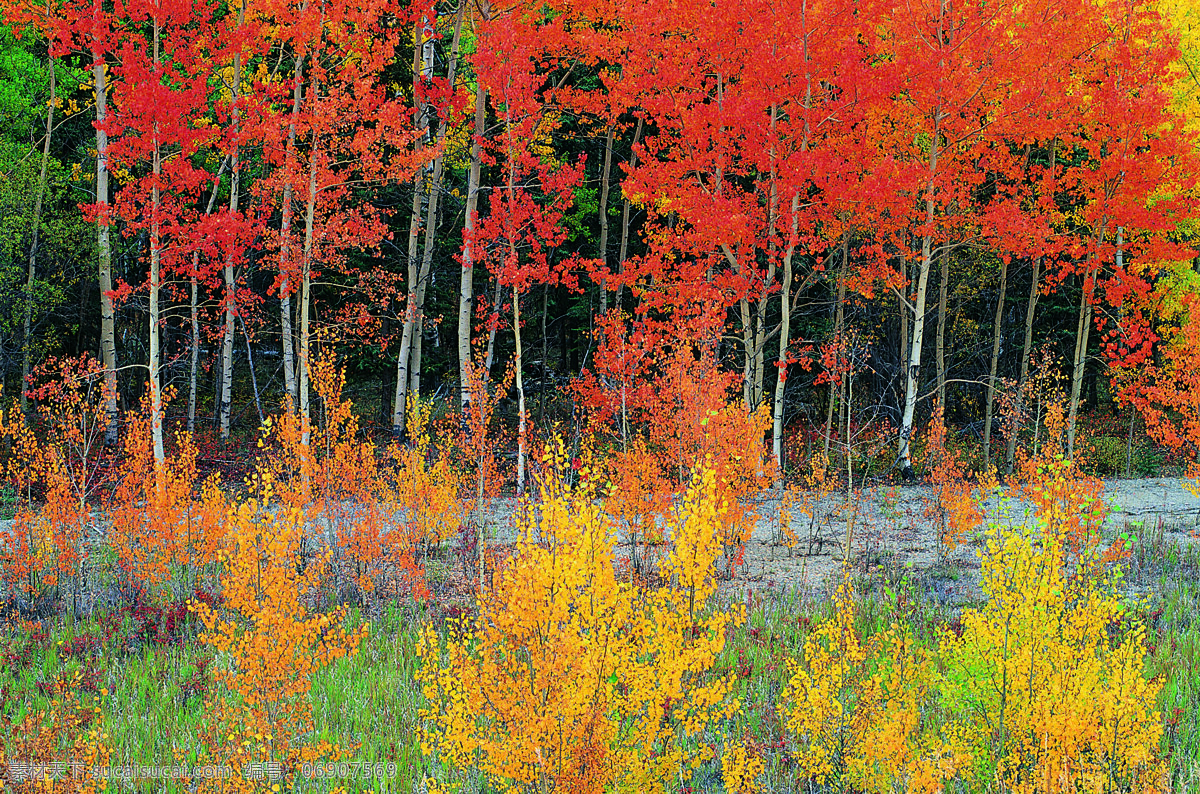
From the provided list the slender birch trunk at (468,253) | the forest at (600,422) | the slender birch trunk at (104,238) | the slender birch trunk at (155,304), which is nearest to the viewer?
the forest at (600,422)

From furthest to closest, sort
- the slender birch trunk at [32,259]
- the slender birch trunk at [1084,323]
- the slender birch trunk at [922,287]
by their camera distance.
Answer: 1. the slender birch trunk at [1084,323]
2. the slender birch trunk at [922,287]
3. the slender birch trunk at [32,259]

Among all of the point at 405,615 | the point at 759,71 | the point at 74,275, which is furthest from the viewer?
the point at 74,275

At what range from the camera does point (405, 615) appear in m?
9.05

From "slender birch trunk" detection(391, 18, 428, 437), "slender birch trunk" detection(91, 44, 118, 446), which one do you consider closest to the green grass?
"slender birch trunk" detection(91, 44, 118, 446)

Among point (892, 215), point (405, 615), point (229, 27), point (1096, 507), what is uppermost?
point (229, 27)

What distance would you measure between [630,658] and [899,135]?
1566cm

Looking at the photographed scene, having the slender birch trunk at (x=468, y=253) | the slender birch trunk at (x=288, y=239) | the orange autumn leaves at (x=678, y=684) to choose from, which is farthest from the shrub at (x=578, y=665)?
the slender birch trunk at (x=288, y=239)

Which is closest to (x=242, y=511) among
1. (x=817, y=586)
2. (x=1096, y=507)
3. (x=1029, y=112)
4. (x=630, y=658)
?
(x=630, y=658)

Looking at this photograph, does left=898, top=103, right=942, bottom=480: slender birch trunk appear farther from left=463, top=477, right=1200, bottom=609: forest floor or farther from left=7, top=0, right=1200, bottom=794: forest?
left=463, top=477, right=1200, bottom=609: forest floor

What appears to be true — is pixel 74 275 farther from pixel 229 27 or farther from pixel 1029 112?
pixel 1029 112

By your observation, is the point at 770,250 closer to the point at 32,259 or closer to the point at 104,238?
the point at 104,238

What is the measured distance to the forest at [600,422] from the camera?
14.6ft

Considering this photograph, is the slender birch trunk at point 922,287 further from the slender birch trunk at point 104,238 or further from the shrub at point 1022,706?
the slender birch trunk at point 104,238

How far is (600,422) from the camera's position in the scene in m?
17.0
